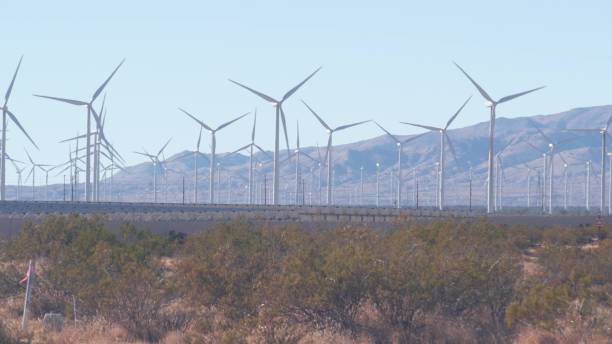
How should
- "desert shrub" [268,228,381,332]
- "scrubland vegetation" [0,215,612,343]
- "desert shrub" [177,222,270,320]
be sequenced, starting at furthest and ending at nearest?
"desert shrub" [177,222,270,320] → "desert shrub" [268,228,381,332] → "scrubland vegetation" [0,215,612,343]

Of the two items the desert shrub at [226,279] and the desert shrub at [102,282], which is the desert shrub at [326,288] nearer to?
the desert shrub at [226,279]

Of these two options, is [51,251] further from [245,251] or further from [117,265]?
[245,251]

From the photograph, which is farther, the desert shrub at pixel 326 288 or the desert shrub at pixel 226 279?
the desert shrub at pixel 226 279

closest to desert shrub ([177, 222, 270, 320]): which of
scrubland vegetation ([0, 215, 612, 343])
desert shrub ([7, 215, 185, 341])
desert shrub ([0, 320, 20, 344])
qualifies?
scrubland vegetation ([0, 215, 612, 343])

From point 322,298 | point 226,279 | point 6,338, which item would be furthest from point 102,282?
point 6,338

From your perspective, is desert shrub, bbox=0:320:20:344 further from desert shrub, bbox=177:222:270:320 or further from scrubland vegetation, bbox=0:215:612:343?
desert shrub, bbox=177:222:270:320

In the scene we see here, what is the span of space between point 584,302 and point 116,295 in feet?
39.6

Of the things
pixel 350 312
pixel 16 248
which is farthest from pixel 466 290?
pixel 16 248

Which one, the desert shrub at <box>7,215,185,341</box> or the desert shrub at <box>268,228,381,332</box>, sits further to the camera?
the desert shrub at <box>7,215,185,341</box>

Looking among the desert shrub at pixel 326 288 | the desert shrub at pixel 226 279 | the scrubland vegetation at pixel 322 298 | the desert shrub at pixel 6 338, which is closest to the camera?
the desert shrub at pixel 6 338

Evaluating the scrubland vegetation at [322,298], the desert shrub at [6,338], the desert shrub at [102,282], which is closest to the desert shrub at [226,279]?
the scrubland vegetation at [322,298]

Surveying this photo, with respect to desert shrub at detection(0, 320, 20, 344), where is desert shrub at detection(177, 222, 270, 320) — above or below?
above

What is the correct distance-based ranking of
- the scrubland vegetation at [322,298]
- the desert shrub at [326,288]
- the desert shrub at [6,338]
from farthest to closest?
the desert shrub at [326,288] < the scrubland vegetation at [322,298] < the desert shrub at [6,338]

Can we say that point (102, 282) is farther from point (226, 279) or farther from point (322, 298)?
point (322, 298)
